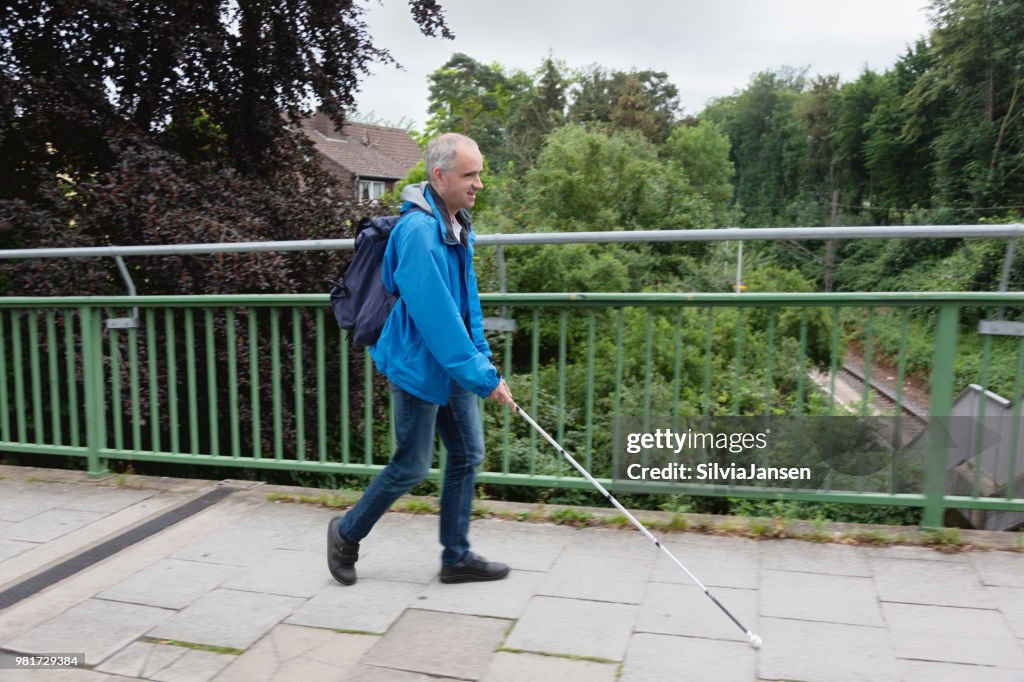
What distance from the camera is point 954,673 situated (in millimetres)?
2844

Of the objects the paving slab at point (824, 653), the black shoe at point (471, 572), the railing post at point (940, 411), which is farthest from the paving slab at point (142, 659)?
the railing post at point (940, 411)

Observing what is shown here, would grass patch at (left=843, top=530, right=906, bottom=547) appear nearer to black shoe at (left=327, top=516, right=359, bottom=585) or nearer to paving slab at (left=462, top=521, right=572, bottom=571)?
paving slab at (left=462, top=521, right=572, bottom=571)

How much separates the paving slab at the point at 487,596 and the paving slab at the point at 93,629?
109 cm

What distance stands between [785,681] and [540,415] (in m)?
3.27

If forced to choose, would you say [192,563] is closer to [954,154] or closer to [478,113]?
[954,154]

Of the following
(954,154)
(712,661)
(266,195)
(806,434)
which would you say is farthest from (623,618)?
(954,154)

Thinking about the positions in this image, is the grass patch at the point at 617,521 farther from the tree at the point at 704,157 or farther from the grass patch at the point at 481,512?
the tree at the point at 704,157

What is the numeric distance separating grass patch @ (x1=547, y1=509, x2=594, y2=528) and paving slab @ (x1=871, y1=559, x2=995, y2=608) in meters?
1.39

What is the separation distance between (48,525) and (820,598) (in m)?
3.95

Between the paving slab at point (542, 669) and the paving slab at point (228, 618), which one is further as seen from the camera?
the paving slab at point (228, 618)

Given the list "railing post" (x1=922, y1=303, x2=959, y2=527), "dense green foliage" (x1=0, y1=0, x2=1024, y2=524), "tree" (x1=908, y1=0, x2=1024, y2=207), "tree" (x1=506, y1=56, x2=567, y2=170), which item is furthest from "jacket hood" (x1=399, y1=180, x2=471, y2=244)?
"tree" (x1=506, y1=56, x2=567, y2=170)

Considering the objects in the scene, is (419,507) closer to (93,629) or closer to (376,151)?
(93,629)

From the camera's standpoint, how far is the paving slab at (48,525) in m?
4.37

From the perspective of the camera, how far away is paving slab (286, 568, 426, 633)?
10.9ft
